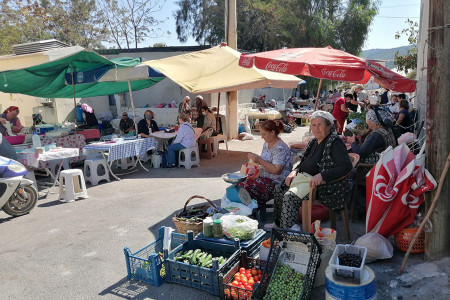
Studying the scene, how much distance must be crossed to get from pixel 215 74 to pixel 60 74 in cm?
480

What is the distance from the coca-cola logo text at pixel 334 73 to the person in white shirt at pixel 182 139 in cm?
395

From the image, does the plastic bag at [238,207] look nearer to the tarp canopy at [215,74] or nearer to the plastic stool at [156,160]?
the tarp canopy at [215,74]

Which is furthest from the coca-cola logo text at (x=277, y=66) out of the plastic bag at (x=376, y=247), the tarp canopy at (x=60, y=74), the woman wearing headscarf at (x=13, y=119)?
the woman wearing headscarf at (x=13, y=119)

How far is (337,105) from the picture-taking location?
32.6ft

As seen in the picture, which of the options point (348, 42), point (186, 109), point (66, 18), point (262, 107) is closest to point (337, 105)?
point (186, 109)

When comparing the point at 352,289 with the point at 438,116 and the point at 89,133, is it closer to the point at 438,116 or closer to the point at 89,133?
the point at 438,116

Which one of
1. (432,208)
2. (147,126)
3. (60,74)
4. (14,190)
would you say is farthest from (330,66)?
(60,74)

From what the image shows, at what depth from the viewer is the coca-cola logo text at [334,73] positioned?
5.48 metres

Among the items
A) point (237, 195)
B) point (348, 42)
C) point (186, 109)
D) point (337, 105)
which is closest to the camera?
point (237, 195)

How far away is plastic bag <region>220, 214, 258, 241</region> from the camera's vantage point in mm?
3729

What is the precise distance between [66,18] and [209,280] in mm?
27123

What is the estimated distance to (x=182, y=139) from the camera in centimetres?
877

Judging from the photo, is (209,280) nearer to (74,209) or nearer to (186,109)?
(74,209)

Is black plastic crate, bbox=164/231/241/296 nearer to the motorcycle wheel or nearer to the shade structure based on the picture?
the shade structure
